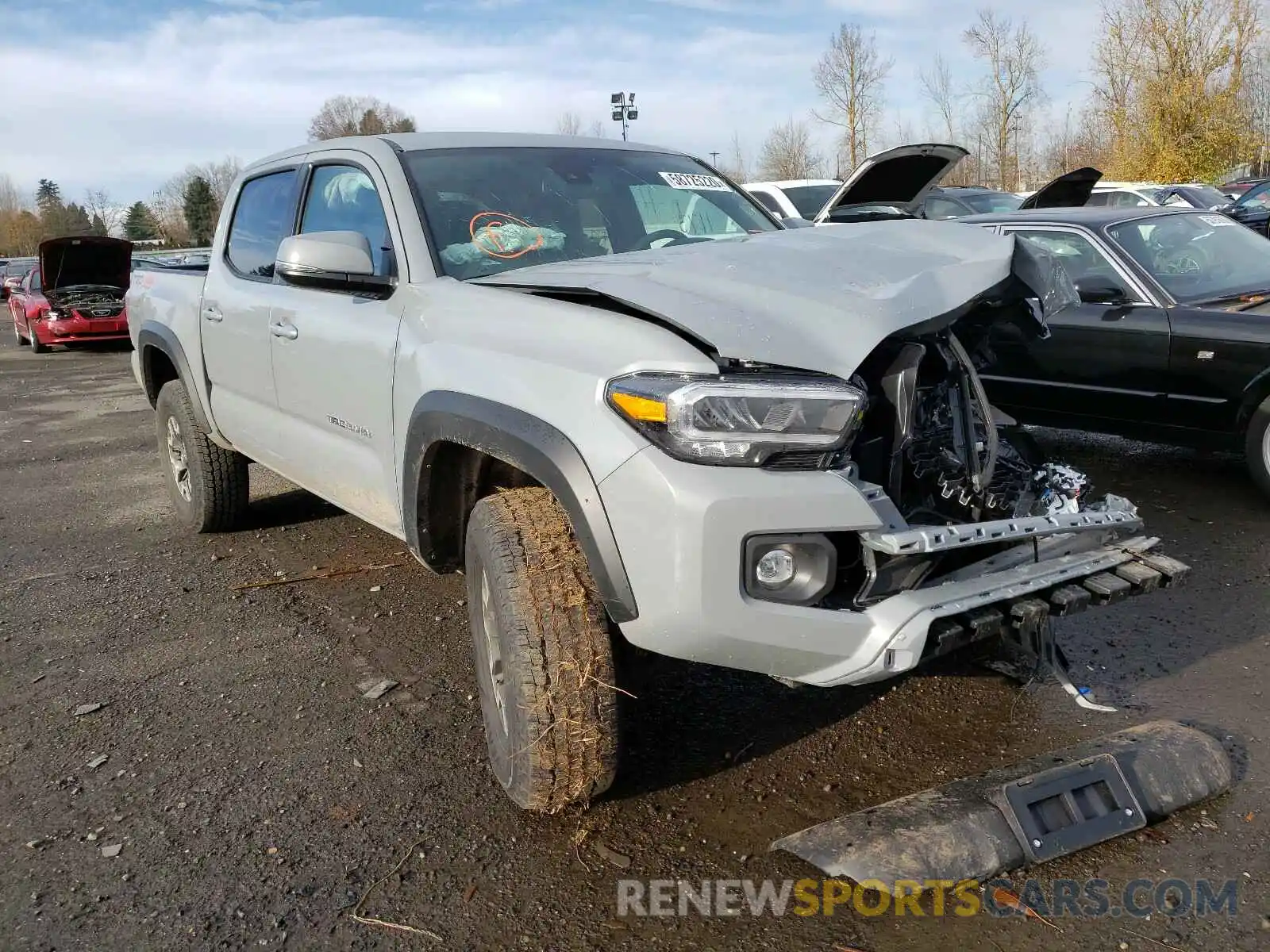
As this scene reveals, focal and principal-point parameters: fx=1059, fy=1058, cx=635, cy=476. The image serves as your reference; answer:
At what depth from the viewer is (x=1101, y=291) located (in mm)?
5734

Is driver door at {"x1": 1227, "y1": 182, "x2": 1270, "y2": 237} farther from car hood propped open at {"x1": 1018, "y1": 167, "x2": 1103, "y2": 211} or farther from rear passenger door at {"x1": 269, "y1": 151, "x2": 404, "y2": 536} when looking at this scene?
rear passenger door at {"x1": 269, "y1": 151, "x2": 404, "y2": 536}

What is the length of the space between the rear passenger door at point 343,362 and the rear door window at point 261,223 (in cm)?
21

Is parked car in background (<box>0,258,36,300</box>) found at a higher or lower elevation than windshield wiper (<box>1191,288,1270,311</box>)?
higher

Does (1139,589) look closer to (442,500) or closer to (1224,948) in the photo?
(1224,948)

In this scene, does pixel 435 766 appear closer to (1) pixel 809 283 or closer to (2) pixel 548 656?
(2) pixel 548 656

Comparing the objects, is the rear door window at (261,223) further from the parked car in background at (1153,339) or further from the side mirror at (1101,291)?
the side mirror at (1101,291)

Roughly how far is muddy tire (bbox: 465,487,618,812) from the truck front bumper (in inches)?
8.5

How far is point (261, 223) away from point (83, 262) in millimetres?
13599

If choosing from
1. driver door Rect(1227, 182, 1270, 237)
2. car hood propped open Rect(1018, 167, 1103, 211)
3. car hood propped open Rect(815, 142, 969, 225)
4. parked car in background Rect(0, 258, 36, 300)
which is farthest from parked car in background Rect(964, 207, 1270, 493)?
parked car in background Rect(0, 258, 36, 300)

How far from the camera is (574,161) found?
3.96 m

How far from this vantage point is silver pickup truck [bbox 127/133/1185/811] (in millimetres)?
2346

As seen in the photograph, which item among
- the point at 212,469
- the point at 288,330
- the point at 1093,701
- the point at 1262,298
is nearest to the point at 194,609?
the point at 212,469

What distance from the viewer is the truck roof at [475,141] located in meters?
3.86

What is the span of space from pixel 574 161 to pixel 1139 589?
2.45m
